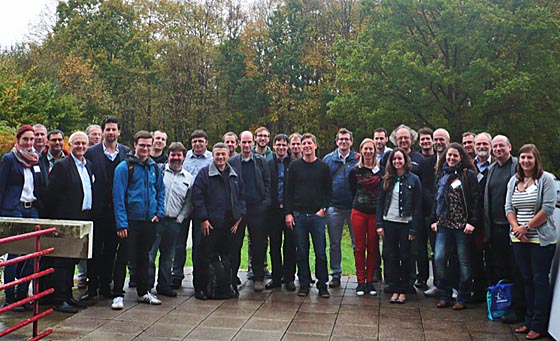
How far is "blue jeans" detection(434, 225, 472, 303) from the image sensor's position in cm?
668

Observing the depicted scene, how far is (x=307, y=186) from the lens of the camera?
736 centimetres

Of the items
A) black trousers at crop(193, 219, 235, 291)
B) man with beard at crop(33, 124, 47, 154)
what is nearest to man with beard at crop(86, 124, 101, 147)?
man with beard at crop(33, 124, 47, 154)

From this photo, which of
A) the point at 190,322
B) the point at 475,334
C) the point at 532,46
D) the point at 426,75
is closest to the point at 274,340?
the point at 190,322

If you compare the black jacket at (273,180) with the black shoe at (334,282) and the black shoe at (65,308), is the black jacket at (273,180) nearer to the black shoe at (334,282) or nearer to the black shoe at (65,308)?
the black shoe at (334,282)

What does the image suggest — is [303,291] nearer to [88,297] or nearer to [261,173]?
[261,173]

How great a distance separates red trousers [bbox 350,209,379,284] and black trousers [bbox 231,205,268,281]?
125 cm

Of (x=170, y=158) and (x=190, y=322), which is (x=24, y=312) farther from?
(x=170, y=158)

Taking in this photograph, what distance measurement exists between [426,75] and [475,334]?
1835 cm

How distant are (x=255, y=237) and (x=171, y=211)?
1.23 metres

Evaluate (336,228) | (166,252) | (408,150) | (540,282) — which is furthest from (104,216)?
(540,282)

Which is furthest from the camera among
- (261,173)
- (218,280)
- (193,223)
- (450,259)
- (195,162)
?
(195,162)

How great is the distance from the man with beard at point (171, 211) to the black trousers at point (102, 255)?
1.99 ft

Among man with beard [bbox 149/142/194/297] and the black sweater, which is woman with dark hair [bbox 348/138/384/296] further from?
man with beard [bbox 149/142/194/297]

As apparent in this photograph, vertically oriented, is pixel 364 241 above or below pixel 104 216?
below
